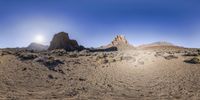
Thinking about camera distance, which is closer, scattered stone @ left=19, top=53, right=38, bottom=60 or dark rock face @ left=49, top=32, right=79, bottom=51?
scattered stone @ left=19, top=53, right=38, bottom=60

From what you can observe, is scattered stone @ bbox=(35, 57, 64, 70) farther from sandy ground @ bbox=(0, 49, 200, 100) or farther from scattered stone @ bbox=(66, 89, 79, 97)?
scattered stone @ bbox=(66, 89, 79, 97)

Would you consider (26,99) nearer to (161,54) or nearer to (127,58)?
(127,58)

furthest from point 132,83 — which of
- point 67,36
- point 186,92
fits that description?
point 67,36

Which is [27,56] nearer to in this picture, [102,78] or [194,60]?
[102,78]

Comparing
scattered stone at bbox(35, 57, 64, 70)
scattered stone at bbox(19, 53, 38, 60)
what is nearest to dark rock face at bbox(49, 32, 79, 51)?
scattered stone at bbox(19, 53, 38, 60)

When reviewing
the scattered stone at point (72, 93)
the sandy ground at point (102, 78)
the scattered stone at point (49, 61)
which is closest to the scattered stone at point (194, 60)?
the sandy ground at point (102, 78)

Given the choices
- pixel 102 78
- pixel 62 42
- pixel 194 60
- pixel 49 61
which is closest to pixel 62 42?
pixel 62 42

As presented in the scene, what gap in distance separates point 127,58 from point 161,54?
4.16 meters

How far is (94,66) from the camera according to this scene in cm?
3033

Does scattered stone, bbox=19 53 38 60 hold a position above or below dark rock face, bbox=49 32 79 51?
below

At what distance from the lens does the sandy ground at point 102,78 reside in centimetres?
2194

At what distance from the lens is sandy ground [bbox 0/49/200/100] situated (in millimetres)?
21938

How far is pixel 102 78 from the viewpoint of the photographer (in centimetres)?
2698

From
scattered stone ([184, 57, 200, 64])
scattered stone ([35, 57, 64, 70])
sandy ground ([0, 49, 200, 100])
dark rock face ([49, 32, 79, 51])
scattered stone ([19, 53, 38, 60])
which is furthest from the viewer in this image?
dark rock face ([49, 32, 79, 51])
